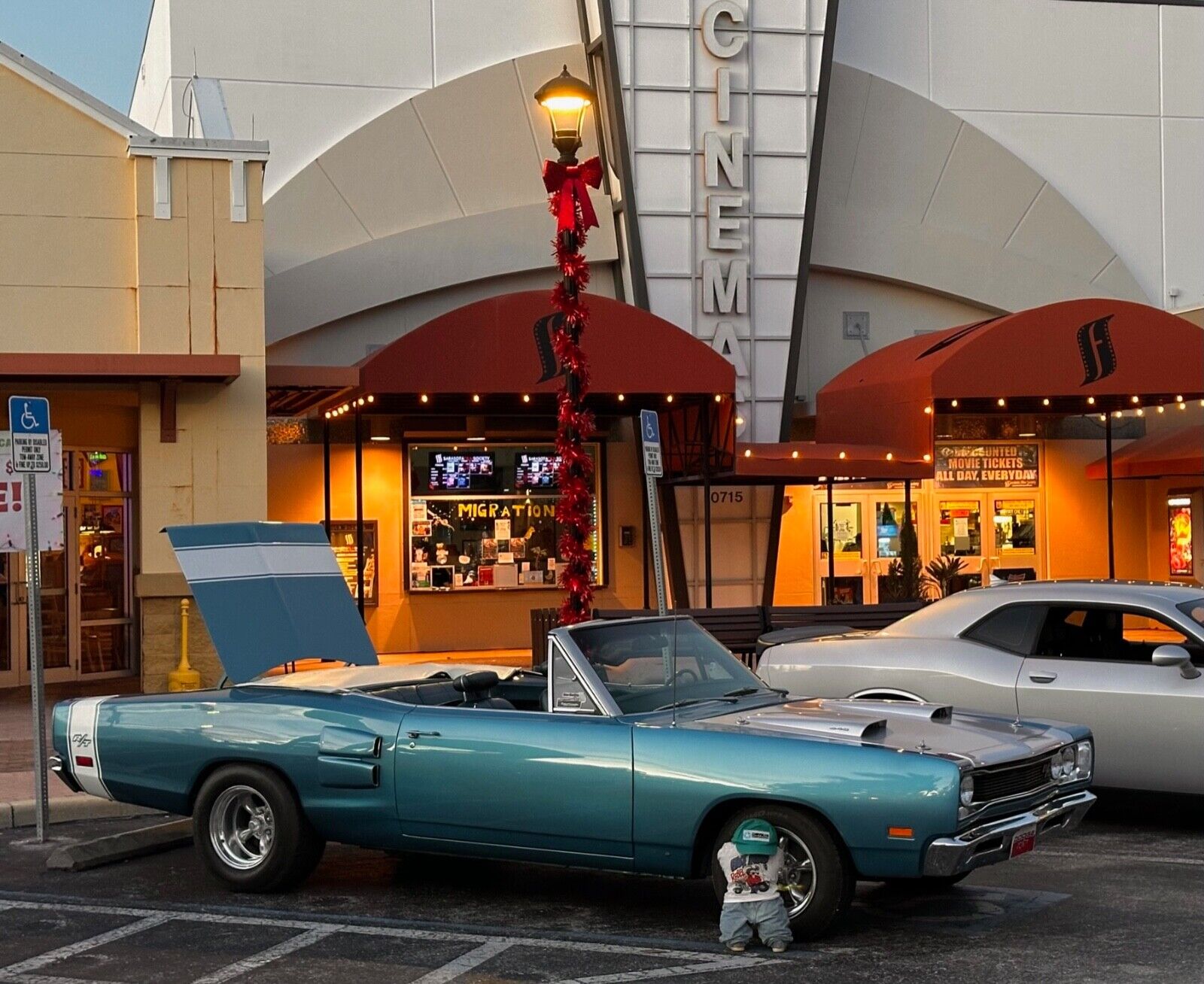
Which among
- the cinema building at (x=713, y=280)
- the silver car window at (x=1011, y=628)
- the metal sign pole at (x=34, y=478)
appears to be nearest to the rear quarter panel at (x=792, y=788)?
the silver car window at (x=1011, y=628)

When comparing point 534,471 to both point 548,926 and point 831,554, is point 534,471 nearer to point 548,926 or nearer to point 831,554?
point 831,554

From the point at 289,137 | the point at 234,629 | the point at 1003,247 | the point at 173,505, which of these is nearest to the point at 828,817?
the point at 234,629

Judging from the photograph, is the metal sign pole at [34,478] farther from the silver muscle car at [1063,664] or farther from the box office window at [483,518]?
the box office window at [483,518]

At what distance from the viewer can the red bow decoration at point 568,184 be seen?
40.8 ft

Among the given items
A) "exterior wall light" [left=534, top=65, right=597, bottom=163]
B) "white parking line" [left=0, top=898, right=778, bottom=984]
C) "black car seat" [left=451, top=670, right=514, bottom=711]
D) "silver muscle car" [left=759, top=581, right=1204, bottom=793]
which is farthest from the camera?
"exterior wall light" [left=534, top=65, right=597, bottom=163]

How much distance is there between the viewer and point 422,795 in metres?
7.71

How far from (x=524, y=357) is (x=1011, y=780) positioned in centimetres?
1076

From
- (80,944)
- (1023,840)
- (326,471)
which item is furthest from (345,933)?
(326,471)

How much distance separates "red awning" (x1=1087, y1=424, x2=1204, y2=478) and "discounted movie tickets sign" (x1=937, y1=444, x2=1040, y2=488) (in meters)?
0.84

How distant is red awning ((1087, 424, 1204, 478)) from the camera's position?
21.5m

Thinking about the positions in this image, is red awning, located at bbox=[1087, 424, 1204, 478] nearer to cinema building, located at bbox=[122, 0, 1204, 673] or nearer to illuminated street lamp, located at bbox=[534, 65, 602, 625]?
cinema building, located at bbox=[122, 0, 1204, 673]

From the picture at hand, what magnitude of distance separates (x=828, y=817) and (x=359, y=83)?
16204mm

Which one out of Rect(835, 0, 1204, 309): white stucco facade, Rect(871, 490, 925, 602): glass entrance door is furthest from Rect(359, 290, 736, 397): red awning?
Rect(835, 0, 1204, 309): white stucco facade

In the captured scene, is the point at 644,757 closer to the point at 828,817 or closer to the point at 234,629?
the point at 828,817
